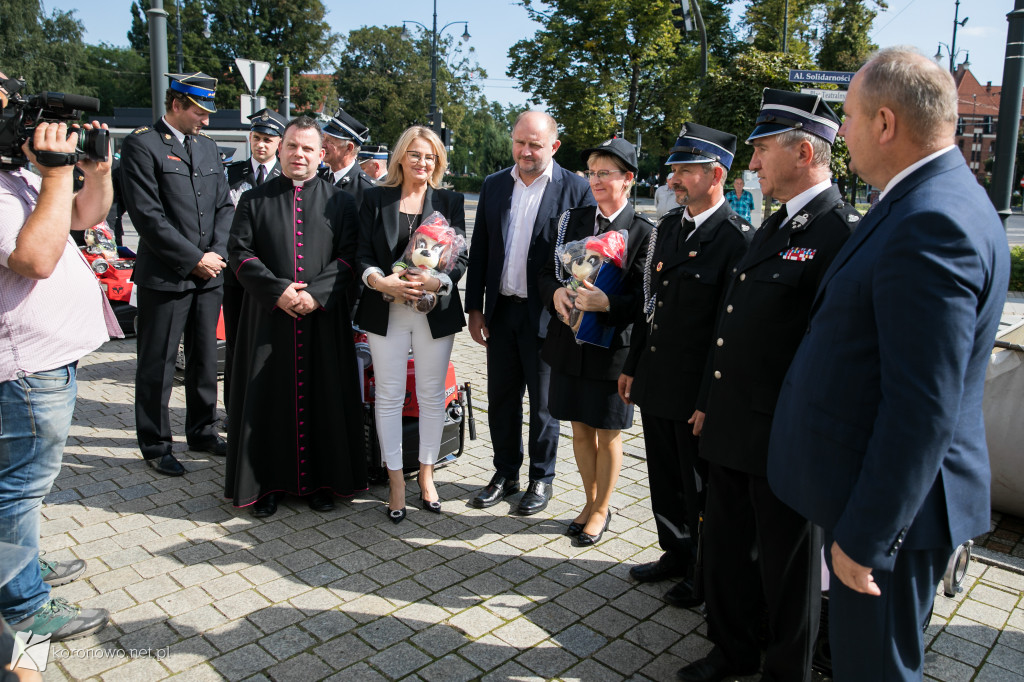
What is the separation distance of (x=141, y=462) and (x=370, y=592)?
8.15 ft

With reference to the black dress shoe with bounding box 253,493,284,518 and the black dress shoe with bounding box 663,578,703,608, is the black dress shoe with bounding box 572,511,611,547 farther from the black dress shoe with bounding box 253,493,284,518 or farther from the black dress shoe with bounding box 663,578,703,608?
the black dress shoe with bounding box 253,493,284,518

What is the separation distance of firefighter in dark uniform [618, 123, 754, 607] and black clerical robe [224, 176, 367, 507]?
1872 mm

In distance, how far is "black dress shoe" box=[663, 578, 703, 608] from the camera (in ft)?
11.8

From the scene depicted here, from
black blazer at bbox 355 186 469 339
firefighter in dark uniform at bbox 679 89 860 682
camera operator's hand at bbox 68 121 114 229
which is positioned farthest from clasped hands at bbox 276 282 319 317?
firefighter in dark uniform at bbox 679 89 860 682

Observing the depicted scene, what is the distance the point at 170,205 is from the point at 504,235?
2.34 metres

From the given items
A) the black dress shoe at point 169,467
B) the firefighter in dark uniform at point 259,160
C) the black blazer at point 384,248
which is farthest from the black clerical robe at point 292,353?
the firefighter in dark uniform at point 259,160

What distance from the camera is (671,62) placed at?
31.7m

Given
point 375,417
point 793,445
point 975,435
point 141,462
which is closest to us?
point 975,435

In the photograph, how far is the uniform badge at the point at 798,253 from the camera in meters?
2.66

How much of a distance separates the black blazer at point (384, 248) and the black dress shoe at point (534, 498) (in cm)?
108

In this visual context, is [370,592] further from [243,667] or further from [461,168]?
[461,168]

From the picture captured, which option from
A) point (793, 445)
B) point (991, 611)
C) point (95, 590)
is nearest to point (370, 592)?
point (95, 590)

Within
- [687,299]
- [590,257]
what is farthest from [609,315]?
[687,299]

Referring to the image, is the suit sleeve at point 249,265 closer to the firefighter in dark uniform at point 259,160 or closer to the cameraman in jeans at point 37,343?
the cameraman in jeans at point 37,343
